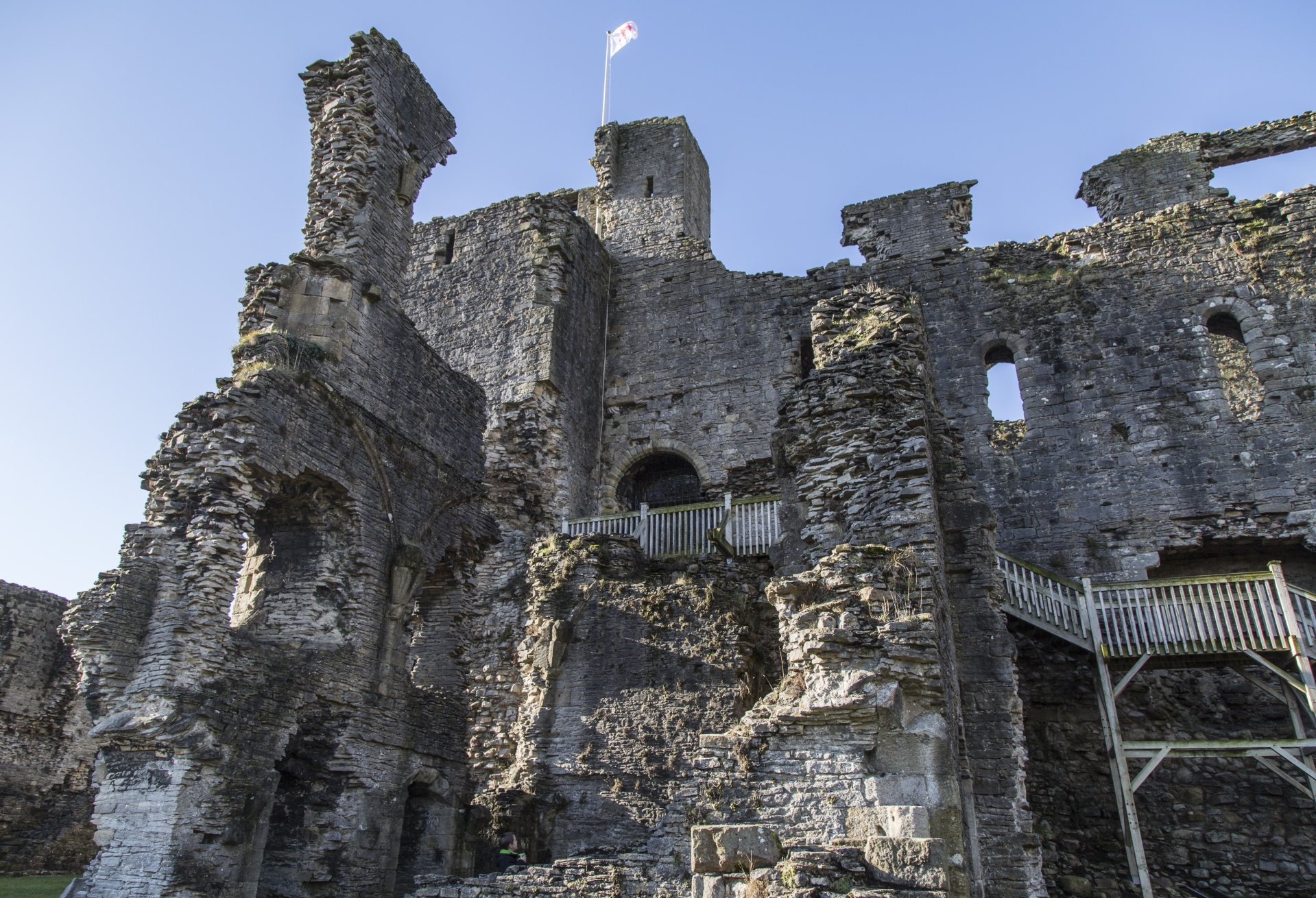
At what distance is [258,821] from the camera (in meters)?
8.40

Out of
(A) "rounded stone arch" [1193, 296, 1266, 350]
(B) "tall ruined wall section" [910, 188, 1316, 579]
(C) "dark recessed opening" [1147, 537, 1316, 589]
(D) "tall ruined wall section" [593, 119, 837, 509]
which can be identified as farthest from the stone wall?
(C) "dark recessed opening" [1147, 537, 1316, 589]

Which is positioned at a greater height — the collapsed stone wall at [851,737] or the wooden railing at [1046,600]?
the wooden railing at [1046,600]

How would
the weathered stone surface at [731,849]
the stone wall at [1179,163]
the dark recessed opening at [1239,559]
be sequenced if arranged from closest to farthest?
1. the weathered stone surface at [731,849]
2. the dark recessed opening at [1239,559]
3. the stone wall at [1179,163]

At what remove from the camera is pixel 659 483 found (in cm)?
1881

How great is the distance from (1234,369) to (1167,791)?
7.09 metres

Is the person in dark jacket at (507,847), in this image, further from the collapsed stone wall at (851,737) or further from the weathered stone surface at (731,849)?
the weathered stone surface at (731,849)

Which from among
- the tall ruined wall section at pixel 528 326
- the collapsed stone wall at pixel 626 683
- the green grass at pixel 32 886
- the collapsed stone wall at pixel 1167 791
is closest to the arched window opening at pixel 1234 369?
the collapsed stone wall at pixel 1167 791

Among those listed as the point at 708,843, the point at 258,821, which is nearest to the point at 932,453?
the point at 708,843

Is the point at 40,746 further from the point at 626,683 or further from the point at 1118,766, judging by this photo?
the point at 1118,766

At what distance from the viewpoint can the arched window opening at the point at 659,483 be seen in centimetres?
1833

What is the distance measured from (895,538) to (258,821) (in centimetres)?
594

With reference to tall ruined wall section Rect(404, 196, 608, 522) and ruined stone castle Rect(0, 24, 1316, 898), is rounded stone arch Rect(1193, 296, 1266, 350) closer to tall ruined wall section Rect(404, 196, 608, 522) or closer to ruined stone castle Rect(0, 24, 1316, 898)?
ruined stone castle Rect(0, 24, 1316, 898)

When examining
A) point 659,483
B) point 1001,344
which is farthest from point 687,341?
point 1001,344

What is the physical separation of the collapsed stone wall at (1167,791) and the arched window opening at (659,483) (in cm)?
701
